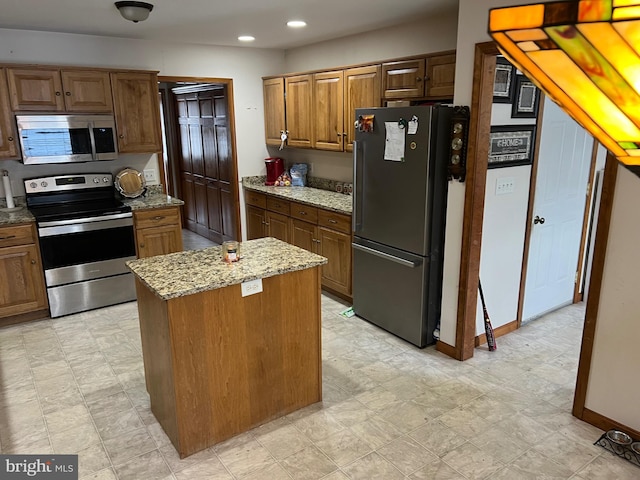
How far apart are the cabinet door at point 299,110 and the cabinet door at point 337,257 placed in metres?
1.12

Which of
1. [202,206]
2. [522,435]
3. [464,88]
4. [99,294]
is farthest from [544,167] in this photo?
[202,206]

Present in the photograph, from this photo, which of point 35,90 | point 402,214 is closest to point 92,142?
point 35,90

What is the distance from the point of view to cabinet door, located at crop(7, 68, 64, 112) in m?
3.76

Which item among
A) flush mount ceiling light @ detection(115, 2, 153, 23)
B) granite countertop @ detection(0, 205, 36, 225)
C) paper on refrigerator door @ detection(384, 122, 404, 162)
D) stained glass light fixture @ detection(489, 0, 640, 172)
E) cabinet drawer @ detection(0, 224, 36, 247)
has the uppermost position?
flush mount ceiling light @ detection(115, 2, 153, 23)

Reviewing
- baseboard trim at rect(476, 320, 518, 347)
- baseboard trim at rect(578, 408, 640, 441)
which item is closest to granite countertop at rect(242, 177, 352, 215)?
baseboard trim at rect(476, 320, 518, 347)

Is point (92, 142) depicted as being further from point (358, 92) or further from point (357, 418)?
point (357, 418)

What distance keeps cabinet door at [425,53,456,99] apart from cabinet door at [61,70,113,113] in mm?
2791

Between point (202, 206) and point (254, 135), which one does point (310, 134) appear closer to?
point (254, 135)

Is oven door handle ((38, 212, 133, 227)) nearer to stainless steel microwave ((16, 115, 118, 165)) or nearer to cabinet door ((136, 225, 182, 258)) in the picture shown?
cabinet door ((136, 225, 182, 258))

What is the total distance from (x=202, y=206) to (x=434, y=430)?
4.89 meters

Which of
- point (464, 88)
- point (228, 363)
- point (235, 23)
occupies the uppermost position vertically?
point (235, 23)

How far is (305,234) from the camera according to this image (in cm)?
449

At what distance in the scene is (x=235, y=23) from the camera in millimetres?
3766

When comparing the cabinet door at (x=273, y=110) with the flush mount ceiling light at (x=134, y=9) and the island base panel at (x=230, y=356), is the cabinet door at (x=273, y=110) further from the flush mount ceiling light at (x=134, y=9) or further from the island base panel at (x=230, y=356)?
the island base panel at (x=230, y=356)
